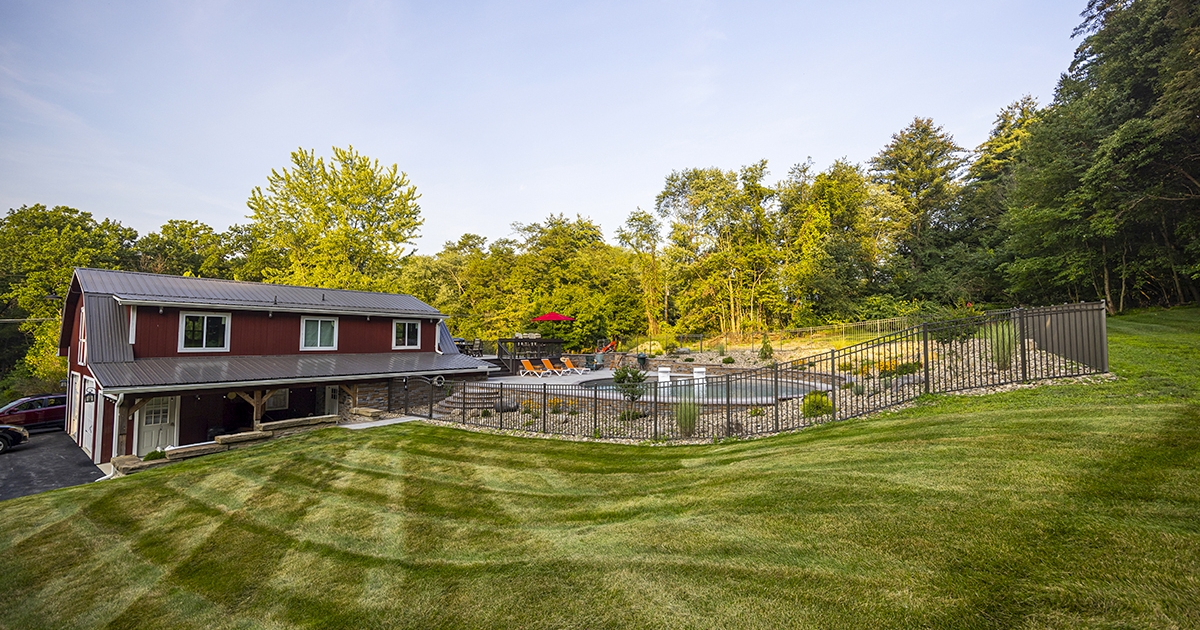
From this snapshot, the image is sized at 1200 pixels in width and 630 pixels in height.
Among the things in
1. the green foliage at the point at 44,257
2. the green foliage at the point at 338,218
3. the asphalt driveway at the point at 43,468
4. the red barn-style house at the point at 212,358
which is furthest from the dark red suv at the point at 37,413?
the green foliage at the point at 44,257

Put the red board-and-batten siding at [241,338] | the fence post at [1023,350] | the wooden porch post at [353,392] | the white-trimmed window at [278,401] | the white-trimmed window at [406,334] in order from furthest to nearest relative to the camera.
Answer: the white-trimmed window at [406,334], the white-trimmed window at [278,401], the wooden porch post at [353,392], the red board-and-batten siding at [241,338], the fence post at [1023,350]

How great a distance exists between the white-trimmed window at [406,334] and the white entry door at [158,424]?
6739 mm

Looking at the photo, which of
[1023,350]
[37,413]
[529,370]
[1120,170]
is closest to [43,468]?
[37,413]

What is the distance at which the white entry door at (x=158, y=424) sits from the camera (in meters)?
12.0

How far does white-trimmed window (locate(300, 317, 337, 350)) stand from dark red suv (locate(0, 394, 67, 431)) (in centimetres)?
1107

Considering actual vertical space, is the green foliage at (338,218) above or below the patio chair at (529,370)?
above

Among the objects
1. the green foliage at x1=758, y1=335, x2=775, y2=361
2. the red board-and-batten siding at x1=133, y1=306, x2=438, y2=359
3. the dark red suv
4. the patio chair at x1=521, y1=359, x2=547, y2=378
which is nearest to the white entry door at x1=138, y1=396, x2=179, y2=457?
the red board-and-batten siding at x1=133, y1=306, x2=438, y2=359

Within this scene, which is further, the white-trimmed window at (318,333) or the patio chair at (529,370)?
the patio chair at (529,370)

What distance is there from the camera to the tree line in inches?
696

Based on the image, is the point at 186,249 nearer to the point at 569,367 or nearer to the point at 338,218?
the point at 338,218

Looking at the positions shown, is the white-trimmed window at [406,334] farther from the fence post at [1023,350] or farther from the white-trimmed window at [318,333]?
the fence post at [1023,350]

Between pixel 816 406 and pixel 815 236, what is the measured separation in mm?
24395

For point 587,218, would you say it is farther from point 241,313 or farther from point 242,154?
point 241,313

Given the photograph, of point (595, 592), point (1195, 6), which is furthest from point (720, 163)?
point (595, 592)
